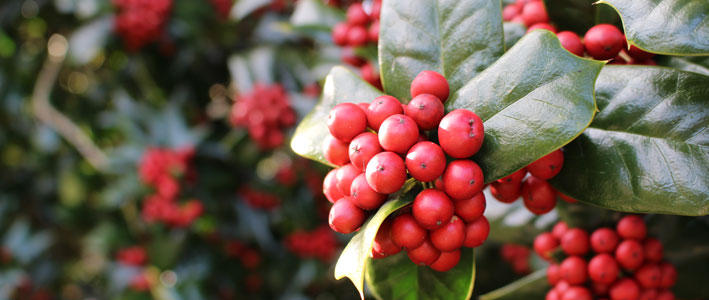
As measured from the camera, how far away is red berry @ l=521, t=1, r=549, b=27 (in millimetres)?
Answer: 977

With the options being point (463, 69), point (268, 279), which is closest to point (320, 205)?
point (268, 279)

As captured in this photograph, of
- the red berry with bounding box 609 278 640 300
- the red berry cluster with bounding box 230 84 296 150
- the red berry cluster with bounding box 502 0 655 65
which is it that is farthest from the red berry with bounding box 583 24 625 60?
the red berry cluster with bounding box 230 84 296 150

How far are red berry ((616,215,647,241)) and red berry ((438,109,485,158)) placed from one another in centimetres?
48

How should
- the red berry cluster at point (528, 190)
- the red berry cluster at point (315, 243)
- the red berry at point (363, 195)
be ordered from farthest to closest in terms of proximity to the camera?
1. the red berry cluster at point (315, 243)
2. the red berry cluster at point (528, 190)
3. the red berry at point (363, 195)

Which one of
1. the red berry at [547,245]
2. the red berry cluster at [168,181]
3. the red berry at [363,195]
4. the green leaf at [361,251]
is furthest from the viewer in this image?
the red berry cluster at [168,181]

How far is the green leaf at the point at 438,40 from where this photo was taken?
2.72 feet

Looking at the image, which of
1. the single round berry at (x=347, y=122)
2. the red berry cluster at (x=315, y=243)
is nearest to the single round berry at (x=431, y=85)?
the single round berry at (x=347, y=122)

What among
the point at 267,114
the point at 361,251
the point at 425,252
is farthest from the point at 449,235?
the point at 267,114

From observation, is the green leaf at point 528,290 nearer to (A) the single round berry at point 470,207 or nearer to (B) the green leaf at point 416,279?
(B) the green leaf at point 416,279

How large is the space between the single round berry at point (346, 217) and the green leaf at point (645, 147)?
383 mm

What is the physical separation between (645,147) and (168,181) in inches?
86.7

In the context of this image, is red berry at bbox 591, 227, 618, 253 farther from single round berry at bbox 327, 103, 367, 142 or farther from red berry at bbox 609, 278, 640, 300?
single round berry at bbox 327, 103, 367, 142

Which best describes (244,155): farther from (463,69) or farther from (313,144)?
(463,69)

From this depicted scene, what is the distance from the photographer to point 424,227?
74 cm
